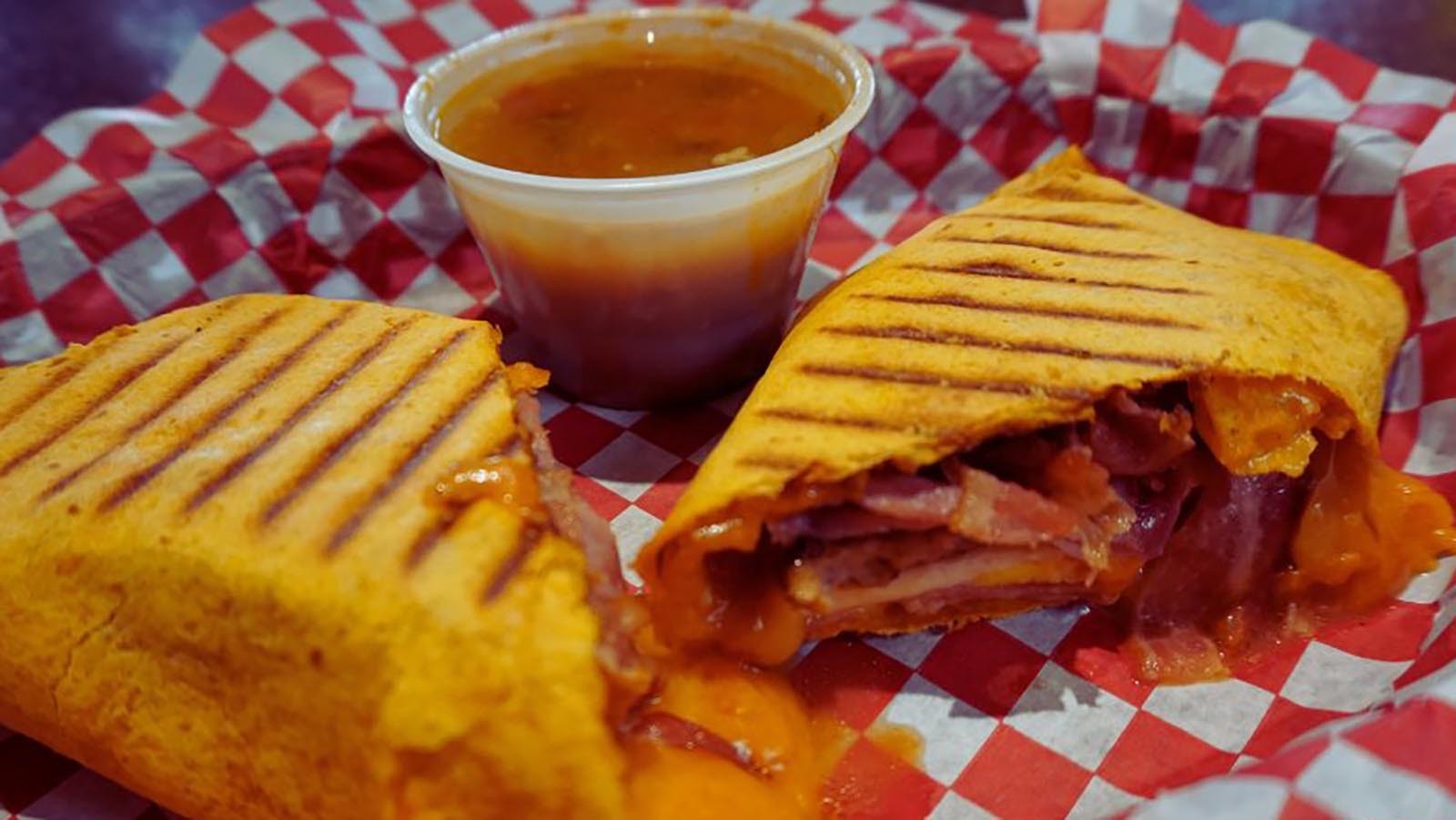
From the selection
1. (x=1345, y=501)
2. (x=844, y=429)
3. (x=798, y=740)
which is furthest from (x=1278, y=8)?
(x=798, y=740)

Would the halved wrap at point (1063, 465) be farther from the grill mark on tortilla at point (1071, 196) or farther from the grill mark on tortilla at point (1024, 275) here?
the grill mark on tortilla at point (1071, 196)

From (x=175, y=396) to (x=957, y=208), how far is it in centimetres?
197

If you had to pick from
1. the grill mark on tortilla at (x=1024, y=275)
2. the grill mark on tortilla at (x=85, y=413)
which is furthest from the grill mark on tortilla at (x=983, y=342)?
the grill mark on tortilla at (x=85, y=413)

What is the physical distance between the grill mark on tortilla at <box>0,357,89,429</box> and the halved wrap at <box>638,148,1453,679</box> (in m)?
1.00

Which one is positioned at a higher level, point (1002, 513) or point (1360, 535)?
point (1002, 513)

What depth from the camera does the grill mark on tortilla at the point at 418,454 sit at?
58.1 inches

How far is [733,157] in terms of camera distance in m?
2.23

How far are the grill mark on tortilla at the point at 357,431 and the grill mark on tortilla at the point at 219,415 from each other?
0.67 ft

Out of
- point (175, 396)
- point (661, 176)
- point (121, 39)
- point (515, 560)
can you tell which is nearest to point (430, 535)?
point (515, 560)

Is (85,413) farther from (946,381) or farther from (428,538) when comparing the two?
(946,381)

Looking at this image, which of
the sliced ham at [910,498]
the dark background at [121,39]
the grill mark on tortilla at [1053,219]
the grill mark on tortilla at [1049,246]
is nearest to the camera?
the sliced ham at [910,498]

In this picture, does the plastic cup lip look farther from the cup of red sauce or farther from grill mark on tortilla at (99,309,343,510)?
grill mark on tortilla at (99,309,343,510)

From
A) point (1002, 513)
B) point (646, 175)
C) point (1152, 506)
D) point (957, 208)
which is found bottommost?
point (957, 208)

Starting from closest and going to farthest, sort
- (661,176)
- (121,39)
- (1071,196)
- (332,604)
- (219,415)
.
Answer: (332,604)
(219,415)
(661,176)
(1071,196)
(121,39)
